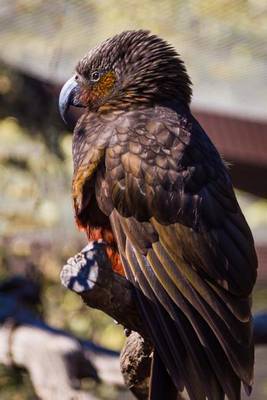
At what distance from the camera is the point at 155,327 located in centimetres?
328

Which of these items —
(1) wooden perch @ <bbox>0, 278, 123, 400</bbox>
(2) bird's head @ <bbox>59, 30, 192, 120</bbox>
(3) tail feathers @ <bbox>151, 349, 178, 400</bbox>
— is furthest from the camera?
(1) wooden perch @ <bbox>0, 278, 123, 400</bbox>

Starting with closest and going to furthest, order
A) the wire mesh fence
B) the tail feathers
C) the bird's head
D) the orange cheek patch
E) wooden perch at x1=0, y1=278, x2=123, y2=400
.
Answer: the tail feathers < the bird's head < the orange cheek patch < wooden perch at x1=0, y1=278, x2=123, y2=400 < the wire mesh fence

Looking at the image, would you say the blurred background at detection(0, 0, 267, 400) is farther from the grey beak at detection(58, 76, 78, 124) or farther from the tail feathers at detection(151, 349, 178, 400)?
the tail feathers at detection(151, 349, 178, 400)

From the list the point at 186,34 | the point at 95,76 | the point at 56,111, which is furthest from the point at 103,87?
the point at 56,111

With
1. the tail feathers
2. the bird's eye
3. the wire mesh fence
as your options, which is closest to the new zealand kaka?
the tail feathers

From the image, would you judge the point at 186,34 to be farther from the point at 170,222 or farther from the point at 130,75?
the point at 170,222

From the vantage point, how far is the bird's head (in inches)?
152

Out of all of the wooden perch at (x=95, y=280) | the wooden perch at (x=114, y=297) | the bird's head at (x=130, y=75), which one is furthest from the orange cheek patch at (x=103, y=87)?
the wooden perch at (x=95, y=280)

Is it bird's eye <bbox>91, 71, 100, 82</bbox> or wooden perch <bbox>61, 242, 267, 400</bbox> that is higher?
bird's eye <bbox>91, 71, 100, 82</bbox>

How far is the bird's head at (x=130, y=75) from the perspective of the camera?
12.6 ft

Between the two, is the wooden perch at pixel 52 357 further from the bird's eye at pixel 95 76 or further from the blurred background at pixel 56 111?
the bird's eye at pixel 95 76

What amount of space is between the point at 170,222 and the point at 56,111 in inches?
86.4

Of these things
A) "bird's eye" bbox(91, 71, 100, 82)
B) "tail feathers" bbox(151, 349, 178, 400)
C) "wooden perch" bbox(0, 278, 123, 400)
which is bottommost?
"wooden perch" bbox(0, 278, 123, 400)

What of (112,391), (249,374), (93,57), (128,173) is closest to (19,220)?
(112,391)
